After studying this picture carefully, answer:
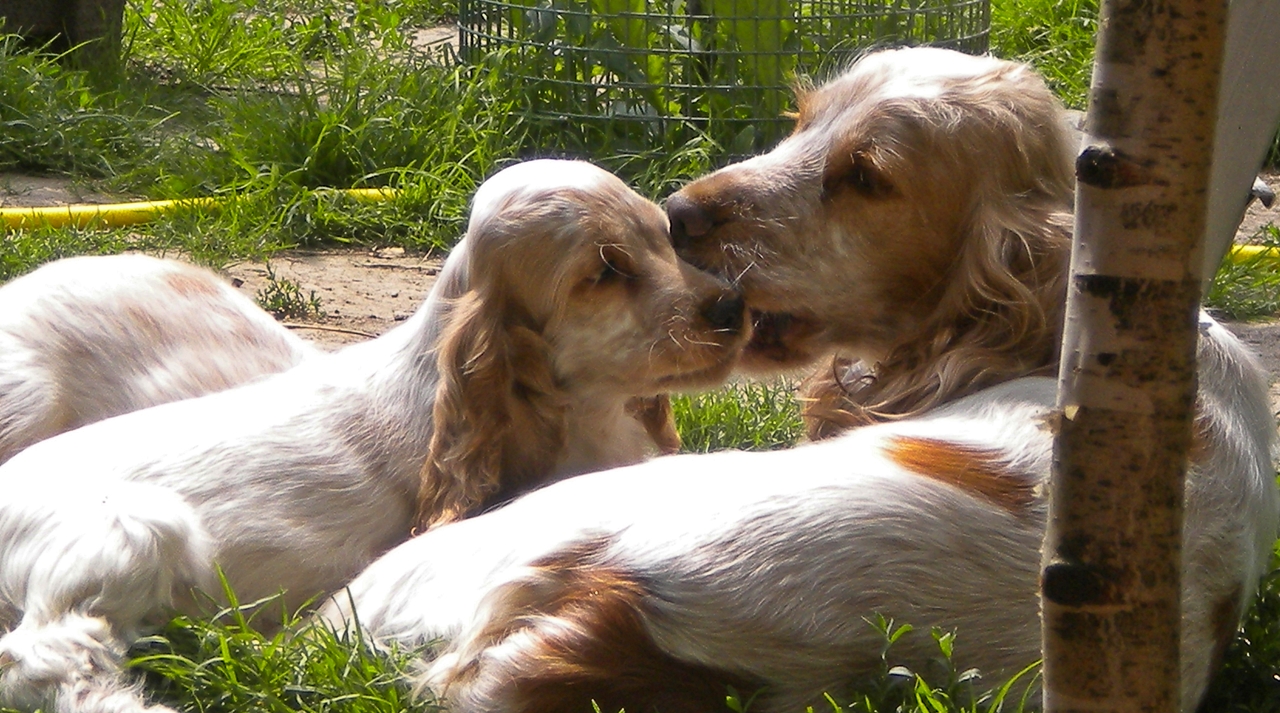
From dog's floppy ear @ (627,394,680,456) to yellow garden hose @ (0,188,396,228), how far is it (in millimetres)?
3223

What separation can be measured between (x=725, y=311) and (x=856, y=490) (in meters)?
0.92

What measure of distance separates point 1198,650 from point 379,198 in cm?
485

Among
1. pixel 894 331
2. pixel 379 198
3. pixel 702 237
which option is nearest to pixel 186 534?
pixel 702 237

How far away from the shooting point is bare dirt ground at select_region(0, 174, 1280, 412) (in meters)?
5.69

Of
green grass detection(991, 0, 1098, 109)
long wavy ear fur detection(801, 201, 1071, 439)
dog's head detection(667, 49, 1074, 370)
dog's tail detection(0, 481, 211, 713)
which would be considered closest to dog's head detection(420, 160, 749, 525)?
dog's head detection(667, 49, 1074, 370)

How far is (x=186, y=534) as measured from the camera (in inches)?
130

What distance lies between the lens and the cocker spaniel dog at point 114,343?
3.93 m

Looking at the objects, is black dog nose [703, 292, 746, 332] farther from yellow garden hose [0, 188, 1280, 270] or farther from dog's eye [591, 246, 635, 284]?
yellow garden hose [0, 188, 1280, 270]

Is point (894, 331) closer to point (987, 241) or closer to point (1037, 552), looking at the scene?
point (987, 241)

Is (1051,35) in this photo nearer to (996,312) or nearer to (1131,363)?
(996,312)

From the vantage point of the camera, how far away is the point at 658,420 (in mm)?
4008

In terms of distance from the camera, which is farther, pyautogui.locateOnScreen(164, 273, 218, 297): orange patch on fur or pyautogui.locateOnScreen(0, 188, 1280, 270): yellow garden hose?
pyautogui.locateOnScreen(0, 188, 1280, 270): yellow garden hose

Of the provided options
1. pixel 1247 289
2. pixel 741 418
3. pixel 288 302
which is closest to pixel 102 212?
pixel 288 302

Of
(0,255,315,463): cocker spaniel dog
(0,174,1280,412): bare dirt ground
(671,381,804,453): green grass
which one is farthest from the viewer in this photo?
(0,174,1280,412): bare dirt ground
